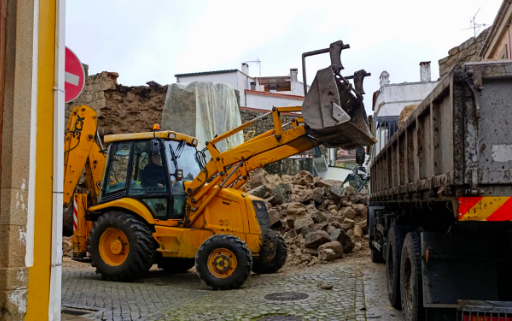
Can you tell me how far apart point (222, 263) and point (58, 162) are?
3.99 metres

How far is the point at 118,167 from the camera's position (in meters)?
9.30

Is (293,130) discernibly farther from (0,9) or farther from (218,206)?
(0,9)

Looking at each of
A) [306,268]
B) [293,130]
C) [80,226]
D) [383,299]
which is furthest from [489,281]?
[80,226]

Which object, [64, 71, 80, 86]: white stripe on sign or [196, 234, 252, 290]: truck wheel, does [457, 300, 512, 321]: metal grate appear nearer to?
[64, 71, 80, 86]: white stripe on sign

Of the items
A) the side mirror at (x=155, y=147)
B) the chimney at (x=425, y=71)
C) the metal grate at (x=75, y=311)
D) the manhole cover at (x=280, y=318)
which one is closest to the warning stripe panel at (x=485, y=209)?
the manhole cover at (x=280, y=318)

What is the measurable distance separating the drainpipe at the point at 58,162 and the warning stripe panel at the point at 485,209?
341cm

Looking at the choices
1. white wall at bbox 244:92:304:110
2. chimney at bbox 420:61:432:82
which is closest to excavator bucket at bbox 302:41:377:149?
chimney at bbox 420:61:432:82

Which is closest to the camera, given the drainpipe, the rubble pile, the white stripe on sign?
the drainpipe

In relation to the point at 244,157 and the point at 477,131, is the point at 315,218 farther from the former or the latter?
the point at 477,131

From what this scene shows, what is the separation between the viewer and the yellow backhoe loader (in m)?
8.14

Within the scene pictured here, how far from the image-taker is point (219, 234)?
825cm

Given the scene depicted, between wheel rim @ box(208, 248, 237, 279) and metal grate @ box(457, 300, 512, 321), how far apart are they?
15.4 ft

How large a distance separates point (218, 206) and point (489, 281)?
545cm

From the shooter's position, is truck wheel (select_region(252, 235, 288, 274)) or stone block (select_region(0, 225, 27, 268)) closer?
stone block (select_region(0, 225, 27, 268))
